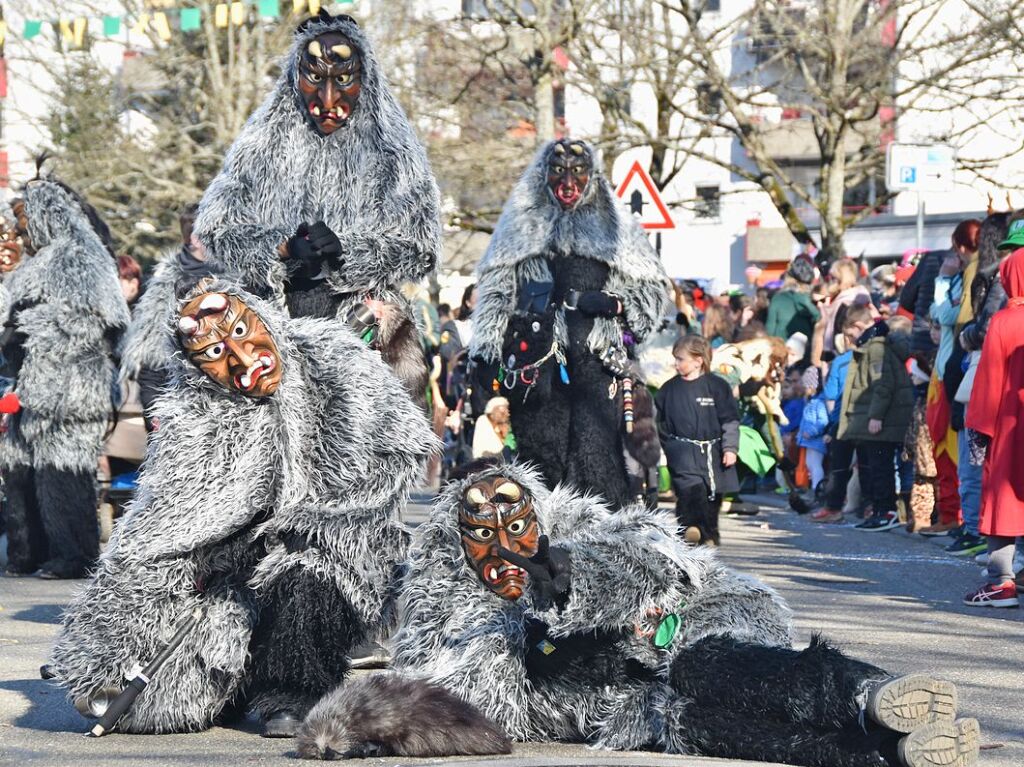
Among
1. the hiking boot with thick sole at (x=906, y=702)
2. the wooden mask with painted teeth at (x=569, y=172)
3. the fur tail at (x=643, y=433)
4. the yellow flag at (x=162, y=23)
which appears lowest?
the hiking boot with thick sole at (x=906, y=702)

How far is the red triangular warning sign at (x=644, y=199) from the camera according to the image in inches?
699

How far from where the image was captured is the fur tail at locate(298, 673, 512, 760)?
18.0 feet

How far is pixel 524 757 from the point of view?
557 cm

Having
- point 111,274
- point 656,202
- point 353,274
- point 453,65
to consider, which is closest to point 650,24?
point 453,65

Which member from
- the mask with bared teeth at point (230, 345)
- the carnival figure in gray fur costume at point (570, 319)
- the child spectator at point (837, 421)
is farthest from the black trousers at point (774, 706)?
the child spectator at point (837, 421)

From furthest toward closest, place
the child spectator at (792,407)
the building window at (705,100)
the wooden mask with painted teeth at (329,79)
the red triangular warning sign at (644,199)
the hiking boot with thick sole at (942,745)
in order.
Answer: the building window at (705,100), the red triangular warning sign at (644,199), the child spectator at (792,407), the wooden mask with painted teeth at (329,79), the hiking boot with thick sole at (942,745)

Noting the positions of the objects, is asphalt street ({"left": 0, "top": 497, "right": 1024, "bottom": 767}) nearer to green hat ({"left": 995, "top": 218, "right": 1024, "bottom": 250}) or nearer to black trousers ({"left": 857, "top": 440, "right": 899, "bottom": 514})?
black trousers ({"left": 857, "top": 440, "right": 899, "bottom": 514})

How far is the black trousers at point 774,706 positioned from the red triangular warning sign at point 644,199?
40.5 ft

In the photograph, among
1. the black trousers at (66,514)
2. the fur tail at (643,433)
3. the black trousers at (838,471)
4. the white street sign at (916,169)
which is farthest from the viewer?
the white street sign at (916,169)

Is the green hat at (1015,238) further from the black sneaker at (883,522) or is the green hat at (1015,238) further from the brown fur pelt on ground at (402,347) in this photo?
the black sneaker at (883,522)

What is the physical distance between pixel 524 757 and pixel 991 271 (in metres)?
5.72

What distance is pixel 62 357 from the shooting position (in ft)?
36.4

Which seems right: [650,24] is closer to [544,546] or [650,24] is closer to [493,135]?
[493,135]

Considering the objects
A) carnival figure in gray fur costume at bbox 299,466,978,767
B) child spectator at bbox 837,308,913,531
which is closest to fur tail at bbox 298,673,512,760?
carnival figure in gray fur costume at bbox 299,466,978,767
